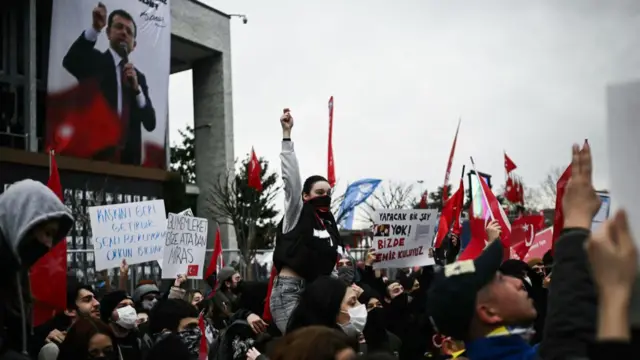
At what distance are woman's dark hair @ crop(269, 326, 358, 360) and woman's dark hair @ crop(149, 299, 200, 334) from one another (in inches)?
127

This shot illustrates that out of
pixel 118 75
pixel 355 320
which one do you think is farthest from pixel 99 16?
pixel 355 320

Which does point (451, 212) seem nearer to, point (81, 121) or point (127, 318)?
point (127, 318)

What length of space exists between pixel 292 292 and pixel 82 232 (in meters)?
22.2

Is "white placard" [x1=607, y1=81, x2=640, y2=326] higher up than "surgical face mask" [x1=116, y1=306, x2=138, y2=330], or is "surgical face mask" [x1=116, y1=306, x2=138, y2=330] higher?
"white placard" [x1=607, y1=81, x2=640, y2=326]

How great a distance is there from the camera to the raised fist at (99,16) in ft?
90.2

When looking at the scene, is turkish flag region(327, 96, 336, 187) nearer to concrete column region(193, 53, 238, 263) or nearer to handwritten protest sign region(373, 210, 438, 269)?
handwritten protest sign region(373, 210, 438, 269)

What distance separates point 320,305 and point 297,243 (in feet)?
2.38

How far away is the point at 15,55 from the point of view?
27266 mm

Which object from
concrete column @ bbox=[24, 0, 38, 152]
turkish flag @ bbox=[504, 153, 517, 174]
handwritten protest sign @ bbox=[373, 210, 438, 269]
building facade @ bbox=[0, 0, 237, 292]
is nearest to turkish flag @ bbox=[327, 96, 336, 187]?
handwritten protest sign @ bbox=[373, 210, 438, 269]

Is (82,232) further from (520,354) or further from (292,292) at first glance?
(520,354)

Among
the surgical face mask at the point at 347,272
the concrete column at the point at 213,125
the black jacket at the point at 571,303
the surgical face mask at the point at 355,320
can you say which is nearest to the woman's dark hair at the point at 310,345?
the black jacket at the point at 571,303

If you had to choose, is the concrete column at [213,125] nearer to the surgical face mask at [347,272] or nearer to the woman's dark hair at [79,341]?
the surgical face mask at [347,272]

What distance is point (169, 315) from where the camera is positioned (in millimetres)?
6621

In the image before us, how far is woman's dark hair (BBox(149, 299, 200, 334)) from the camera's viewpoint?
21.6ft
